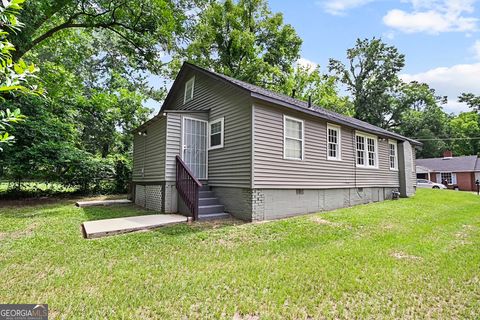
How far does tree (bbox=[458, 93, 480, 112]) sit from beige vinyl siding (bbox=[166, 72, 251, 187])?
49511 millimetres

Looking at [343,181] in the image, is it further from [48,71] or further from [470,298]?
[48,71]

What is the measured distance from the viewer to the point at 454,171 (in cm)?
3061

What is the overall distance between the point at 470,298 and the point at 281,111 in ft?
20.4

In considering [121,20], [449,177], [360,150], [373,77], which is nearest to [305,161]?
[360,150]

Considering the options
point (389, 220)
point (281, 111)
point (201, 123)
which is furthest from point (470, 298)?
point (201, 123)

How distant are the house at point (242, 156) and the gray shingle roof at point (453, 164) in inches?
1086

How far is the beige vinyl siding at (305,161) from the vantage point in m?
7.63

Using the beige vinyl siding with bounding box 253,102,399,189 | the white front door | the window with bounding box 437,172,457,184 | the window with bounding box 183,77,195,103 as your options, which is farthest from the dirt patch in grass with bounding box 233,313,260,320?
the window with bounding box 437,172,457,184

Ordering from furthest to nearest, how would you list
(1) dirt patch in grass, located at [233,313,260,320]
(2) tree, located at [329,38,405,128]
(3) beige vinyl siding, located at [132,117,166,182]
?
(2) tree, located at [329,38,405,128]
(3) beige vinyl siding, located at [132,117,166,182]
(1) dirt patch in grass, located at [233,313,260,320]

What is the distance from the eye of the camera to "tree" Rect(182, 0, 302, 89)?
856 inches

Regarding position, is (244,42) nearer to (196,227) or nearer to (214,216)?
(214,216)

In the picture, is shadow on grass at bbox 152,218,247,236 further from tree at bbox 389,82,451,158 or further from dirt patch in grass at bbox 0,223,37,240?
tree at bbox 389,82,451,158

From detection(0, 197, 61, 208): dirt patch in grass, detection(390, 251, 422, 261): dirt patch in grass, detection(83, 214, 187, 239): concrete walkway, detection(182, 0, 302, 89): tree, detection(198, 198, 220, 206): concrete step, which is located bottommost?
detection(390, 251, 422, 261): dirt patch in grass

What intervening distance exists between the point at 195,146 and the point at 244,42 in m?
15.9
